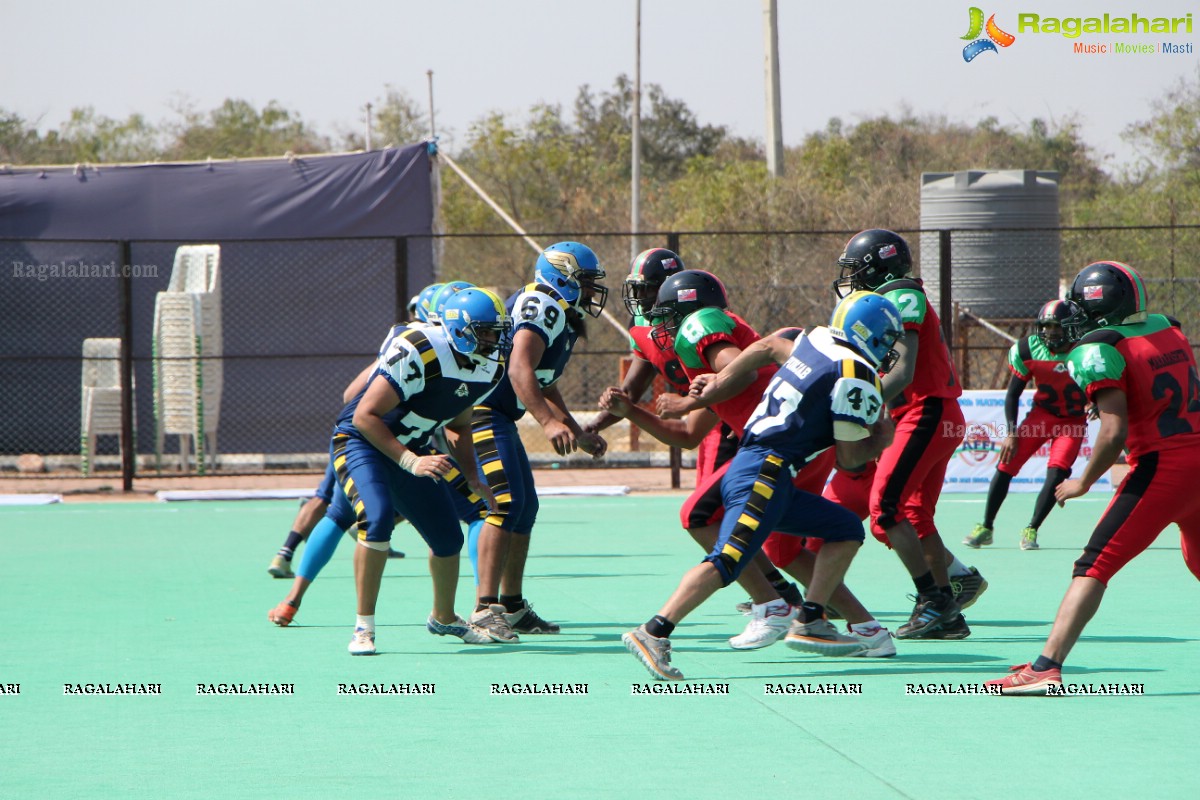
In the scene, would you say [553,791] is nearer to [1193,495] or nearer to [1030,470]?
[1193,495]

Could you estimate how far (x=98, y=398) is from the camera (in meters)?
18.9

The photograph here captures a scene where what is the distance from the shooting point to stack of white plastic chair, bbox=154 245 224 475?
18688 mm

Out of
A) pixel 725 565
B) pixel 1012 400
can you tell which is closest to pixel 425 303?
pixel 725 565

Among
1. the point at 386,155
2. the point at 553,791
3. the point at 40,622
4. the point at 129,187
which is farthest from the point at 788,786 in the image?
the point at 129,187

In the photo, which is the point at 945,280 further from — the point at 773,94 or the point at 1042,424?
the point at 773,94

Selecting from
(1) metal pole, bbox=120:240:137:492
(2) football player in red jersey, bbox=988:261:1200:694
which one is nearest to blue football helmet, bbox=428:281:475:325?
(2) football player in red jersey, bbox=988:261:1200:694

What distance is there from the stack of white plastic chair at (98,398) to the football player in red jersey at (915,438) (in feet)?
42.6

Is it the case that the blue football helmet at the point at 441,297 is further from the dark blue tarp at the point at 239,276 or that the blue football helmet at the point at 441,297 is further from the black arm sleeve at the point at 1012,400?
the dark blue tarp at the point at 239,276

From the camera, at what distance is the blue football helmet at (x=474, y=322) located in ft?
23.9

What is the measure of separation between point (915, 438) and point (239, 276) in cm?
1409

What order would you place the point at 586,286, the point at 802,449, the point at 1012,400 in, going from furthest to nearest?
the point at 1012,400 → the point at 586,286 → the point at 802,449

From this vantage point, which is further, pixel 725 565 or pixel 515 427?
pixel 515 427

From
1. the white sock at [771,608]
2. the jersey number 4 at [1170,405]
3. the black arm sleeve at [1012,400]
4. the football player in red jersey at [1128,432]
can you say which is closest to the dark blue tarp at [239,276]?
the black arm sleeve at [1012,400]

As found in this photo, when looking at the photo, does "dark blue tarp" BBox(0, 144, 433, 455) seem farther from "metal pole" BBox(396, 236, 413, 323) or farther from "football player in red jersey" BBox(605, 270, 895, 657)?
"football player in red jersey" BBox(605, 270, 895, 657)
